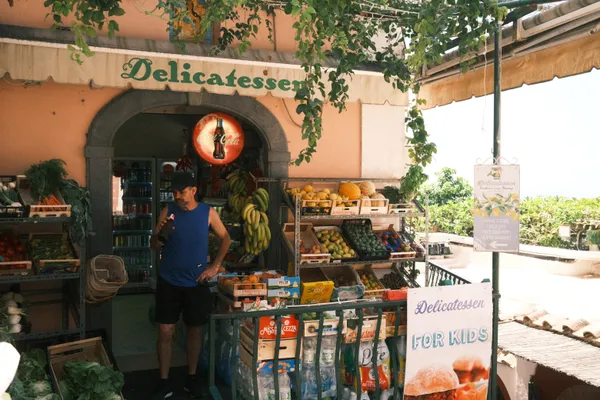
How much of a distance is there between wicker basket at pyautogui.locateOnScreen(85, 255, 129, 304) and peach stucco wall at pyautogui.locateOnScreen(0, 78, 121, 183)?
3.26ft

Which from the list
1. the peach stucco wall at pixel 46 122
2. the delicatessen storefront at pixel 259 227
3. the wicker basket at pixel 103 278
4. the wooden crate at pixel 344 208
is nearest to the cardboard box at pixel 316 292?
the delicatessen storefront at pixel 259 227

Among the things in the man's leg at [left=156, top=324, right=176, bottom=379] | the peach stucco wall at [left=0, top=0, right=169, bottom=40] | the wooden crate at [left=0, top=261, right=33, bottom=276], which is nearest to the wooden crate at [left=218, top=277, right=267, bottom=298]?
the man's leg at [left=156, top=324, right=176, bottom=379]

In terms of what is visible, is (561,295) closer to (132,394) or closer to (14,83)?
(132,394)

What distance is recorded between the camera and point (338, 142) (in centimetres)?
742

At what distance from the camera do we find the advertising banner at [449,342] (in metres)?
3.82

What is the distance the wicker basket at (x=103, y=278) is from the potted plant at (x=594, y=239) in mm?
14392

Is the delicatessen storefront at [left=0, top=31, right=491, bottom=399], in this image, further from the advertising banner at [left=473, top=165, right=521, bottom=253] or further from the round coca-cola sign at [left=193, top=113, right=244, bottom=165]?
the advertising banner at [left=473, top=165, right=521, bottom=253]

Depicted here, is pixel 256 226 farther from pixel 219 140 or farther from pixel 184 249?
pixel 184 249

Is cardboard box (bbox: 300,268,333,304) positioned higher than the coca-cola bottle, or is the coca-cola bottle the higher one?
the coca-cola bottle

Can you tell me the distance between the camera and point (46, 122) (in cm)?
609

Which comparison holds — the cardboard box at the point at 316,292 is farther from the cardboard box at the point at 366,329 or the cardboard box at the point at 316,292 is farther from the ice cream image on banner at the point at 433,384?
the ice cream image on banner at the point at 433,384

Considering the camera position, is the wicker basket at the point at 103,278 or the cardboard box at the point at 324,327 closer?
the cardboard box at the point at 324,327

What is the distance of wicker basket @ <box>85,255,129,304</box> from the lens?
5547mm

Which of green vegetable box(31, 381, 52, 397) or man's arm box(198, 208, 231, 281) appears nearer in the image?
green vegetable box(31, 381, 52, 397)
